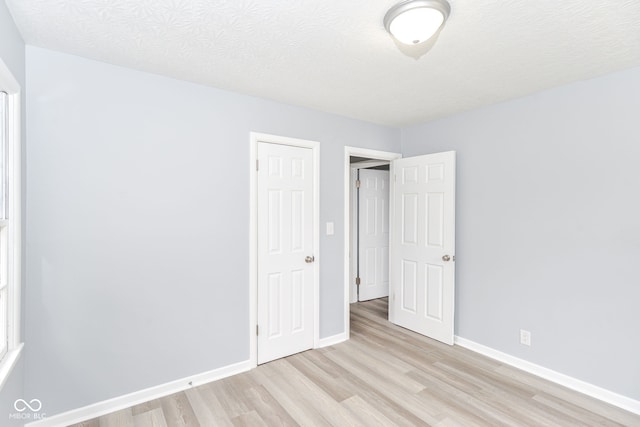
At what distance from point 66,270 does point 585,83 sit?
391 centimetres

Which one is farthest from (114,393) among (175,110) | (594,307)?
(594,307)

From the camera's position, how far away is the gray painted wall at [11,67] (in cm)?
149

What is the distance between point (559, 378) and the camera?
2488mm

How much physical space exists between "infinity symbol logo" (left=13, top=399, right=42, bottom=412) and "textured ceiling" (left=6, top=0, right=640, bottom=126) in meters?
2.11

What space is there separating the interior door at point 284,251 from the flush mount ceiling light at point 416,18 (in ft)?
5.08

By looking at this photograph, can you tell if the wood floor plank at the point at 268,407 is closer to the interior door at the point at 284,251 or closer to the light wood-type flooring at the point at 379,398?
the light wood-type flooring at the point at 379,398

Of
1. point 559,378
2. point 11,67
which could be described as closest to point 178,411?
point 11,67

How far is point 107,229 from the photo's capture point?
2.13 meters

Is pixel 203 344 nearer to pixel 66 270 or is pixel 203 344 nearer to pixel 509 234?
pixel 66 270

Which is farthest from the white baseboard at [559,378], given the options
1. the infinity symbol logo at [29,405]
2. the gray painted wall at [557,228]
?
the infinity symbol logo at [29,405]

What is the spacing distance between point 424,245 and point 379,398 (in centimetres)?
165

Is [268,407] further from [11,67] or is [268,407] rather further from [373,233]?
[373,233]

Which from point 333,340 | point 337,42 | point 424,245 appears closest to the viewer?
point 337,42

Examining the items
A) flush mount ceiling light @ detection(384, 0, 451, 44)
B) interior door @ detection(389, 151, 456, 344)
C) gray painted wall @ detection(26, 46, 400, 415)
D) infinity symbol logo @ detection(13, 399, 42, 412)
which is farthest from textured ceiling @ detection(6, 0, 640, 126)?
infinity symbol logo @ detection(13, 399, 42, 412)
